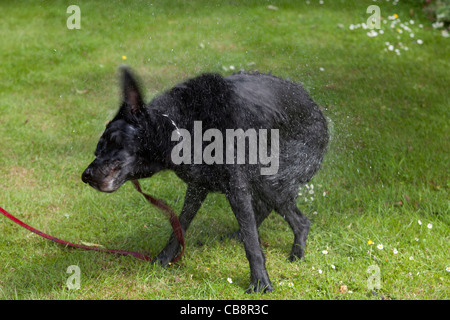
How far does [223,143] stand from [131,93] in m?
0.62

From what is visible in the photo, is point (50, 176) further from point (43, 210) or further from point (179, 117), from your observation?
point (179, 117)

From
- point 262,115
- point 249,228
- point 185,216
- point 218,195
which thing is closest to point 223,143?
point 262,115

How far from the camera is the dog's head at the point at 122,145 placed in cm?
275

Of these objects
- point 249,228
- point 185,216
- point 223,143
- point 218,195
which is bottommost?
point 218,195

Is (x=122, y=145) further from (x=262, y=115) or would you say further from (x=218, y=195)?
(x=218, y=195)

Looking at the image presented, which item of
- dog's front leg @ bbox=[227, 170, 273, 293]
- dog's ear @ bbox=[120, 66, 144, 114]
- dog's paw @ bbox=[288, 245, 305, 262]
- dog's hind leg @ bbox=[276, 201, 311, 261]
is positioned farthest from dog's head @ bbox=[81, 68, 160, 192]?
dog's paw @ bbox=[288, 245, 305, 262]

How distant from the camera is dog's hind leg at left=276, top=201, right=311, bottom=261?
356 centimetres

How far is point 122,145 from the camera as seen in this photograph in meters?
2.77

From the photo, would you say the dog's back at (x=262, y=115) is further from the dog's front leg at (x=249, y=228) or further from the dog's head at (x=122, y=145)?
the dog's head at (x=122, y=145)

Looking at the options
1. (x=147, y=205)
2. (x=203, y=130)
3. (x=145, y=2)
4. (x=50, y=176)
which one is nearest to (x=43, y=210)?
(x=50, y=176)

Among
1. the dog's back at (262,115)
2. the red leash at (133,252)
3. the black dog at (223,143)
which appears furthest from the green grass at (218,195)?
the dog's back at (262,115)

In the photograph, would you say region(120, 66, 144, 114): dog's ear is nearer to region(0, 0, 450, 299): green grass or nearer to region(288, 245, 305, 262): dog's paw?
region(0, 0, 450, 299): green grass

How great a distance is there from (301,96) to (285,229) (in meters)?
1.22

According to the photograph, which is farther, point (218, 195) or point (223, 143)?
point (218, 195)
